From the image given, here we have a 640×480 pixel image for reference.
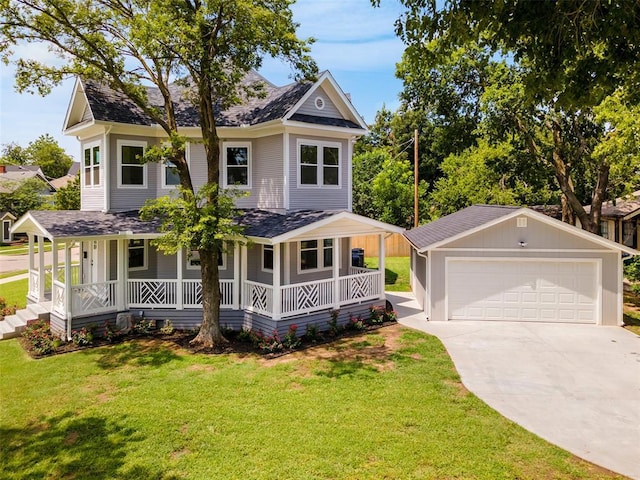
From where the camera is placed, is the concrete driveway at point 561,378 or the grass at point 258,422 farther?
the concrete driveway at point 561,378

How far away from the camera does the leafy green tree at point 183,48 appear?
34.0ft

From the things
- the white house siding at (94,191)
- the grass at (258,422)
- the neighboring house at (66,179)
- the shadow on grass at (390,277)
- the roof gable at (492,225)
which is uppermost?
the neighboring house at (66,179)

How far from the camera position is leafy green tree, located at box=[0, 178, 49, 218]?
41.0 meters

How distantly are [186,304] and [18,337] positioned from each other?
5101mm

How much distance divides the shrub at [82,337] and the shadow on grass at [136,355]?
2.31 ft

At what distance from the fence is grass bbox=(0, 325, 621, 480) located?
17503mm

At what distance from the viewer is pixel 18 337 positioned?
13.0 m

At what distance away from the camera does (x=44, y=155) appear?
2916 inches

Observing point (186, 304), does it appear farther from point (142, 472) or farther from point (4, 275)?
point (4, 275)

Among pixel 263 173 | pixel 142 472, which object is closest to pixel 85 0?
pixel 263 173

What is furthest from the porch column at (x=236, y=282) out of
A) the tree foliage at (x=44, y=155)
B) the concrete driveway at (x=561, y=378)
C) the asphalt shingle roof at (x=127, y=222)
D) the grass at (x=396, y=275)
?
the tree foliage at (x=44, y=155)

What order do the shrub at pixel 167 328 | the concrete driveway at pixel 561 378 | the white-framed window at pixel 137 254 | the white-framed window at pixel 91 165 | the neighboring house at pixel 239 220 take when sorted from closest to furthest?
the concrete driveway at pixel 561 378 < the neighboring house at pixel 239 220 < the shrub at pixel 167 328 < the white-framed window at pixel 137 254 < the white-framed window at pixel 91 165

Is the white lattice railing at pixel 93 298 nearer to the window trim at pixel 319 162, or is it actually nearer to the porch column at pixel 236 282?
the porch column at pixel 236 282

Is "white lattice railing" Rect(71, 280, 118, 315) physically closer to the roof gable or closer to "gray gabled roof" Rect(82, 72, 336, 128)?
"gray gabled roof" Rect(82, 72, 336, 128)
